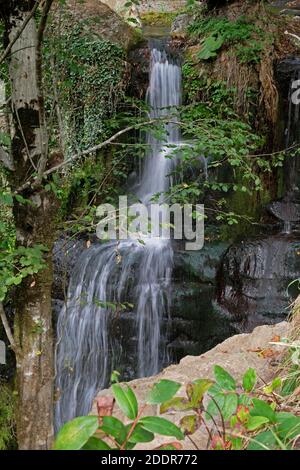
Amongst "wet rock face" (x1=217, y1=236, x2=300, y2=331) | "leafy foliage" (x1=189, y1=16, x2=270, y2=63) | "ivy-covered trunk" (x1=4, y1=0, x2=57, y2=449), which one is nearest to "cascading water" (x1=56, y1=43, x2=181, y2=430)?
"wet rock face" (x1=217, y1=236, x2=300, y2=331)

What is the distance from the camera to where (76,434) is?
91cm

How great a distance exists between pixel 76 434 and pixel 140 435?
0.14 meters

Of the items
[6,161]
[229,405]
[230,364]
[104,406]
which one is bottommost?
[230,364]

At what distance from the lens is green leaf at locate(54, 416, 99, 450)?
90 cm

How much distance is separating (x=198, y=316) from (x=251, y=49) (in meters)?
4.38

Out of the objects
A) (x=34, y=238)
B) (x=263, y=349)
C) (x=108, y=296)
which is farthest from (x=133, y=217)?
(x=108, y=296)

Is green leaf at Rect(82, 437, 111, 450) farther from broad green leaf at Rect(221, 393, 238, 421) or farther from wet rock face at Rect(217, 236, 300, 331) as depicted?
wet rock face at Rect(217, 236, 300, 331)

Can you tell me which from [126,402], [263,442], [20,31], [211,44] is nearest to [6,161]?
[20,31]

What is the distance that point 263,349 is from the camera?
2.69 m

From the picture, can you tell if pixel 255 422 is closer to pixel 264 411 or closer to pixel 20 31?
pixel 264 411

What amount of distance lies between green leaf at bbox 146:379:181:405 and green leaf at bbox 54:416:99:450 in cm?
17

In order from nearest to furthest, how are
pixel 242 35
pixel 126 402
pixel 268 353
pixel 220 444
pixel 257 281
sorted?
1. pixel 126 402
2. pixel 220 444
3. pixel 268 353
4. pixel 257 281
5. pixel 242 35

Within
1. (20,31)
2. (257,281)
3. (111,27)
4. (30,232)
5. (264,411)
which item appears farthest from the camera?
(111,27)

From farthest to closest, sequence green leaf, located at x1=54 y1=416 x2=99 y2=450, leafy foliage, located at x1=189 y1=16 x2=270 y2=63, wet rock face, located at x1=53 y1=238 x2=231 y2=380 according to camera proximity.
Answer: leafy foliage, located at x1=189 y1=16 x2=270 y2=63 < wet rock face, located at x1=53 y1=238 x2=231 y2=380 < green leaf, located at x1=54 y1=416 x2=99 y2=450
